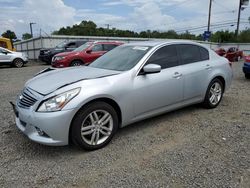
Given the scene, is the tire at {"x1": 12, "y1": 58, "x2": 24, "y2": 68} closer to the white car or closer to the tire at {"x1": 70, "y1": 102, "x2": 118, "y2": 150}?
the white car

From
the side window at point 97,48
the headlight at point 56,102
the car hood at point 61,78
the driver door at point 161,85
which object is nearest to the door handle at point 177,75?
the driver door at point 161,85

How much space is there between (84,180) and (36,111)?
1121 millimetres

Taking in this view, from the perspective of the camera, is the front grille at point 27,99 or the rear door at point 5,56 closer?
the front grille at point 27,99

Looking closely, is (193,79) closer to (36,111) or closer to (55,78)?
(55,78)

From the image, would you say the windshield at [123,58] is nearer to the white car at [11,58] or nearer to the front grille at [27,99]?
→ the front grille at [27,99]

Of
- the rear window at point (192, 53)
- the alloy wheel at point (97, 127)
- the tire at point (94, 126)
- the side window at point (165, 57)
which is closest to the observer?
the tire at point (94, 126)

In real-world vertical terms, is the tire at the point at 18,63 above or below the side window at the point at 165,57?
below

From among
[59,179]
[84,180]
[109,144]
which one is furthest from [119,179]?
[109,144]

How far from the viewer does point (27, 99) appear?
3662 millimetres

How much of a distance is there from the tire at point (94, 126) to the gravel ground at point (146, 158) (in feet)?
0.49

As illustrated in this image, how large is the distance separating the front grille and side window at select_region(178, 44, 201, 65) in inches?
111

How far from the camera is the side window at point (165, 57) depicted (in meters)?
4.46

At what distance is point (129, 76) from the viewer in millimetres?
3998

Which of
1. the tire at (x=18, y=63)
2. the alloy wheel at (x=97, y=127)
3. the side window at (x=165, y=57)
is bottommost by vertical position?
the tire at (x=18, y=63)
